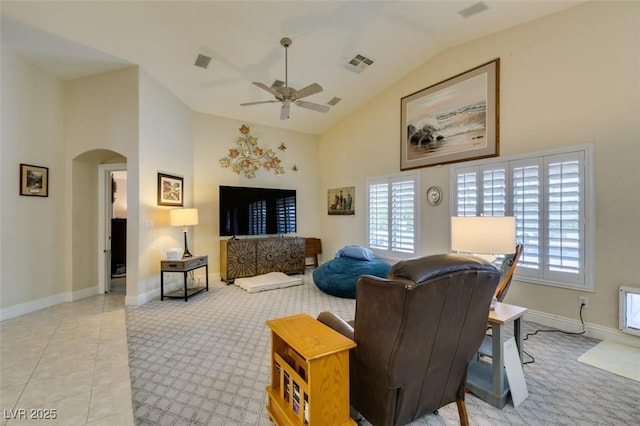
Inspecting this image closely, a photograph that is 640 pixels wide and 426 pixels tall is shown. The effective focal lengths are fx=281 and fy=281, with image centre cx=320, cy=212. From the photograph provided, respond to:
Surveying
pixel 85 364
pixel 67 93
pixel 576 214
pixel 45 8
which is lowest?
pixel 85 364

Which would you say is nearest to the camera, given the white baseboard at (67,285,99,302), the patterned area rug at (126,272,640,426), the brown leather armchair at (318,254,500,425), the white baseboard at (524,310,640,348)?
the brown leather armchair at (318,254,500,425)

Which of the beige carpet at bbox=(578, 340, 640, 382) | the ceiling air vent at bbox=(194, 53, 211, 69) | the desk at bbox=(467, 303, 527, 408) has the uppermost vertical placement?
the ceiling air vent at bbox=(194, 53, 211, 69)

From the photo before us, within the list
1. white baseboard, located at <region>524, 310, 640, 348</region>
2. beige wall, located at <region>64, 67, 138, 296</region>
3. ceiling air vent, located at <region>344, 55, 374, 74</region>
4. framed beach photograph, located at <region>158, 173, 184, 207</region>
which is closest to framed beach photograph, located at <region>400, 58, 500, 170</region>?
ceiling air vent, located at <region>344, 55, 374, 74</region>

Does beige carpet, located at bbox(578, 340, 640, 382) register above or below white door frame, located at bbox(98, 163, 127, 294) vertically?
below

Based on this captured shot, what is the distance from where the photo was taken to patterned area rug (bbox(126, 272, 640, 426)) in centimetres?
185

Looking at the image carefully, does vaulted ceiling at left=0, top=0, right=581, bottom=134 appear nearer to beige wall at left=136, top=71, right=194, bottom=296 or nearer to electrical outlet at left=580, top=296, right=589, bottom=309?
beige wall at left=136, top=71, right=194, bottom=296

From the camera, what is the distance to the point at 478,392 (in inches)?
79.7

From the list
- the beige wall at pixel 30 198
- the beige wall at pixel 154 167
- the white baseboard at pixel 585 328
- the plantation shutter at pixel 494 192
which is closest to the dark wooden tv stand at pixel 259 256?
the beige wall at pixel 154 167

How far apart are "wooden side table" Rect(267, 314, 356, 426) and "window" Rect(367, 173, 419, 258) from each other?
3777 millimetres

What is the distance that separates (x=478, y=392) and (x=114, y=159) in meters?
5.93

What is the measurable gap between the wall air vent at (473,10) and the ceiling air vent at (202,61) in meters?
3.50

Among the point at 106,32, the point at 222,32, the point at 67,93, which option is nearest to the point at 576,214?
the point at 222,32

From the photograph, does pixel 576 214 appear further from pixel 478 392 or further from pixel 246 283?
pixel 246 283

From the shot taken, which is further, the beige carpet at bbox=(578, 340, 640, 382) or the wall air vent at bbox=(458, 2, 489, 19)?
the wall air vent at bbox=(458, 2, 489, 19)
